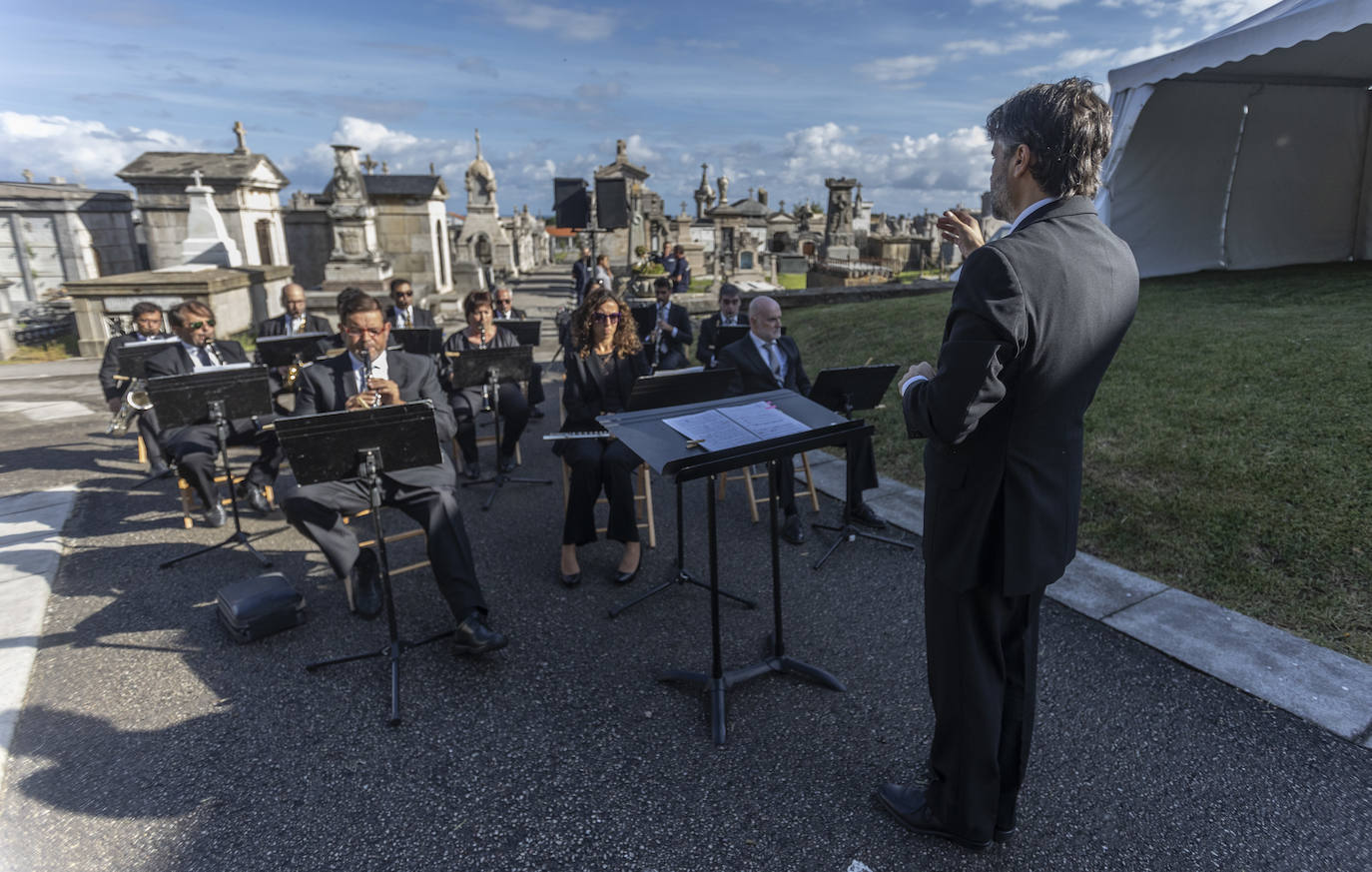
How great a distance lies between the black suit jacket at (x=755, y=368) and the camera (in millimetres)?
5705

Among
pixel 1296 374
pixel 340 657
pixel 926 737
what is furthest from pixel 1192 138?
pixel 340 657

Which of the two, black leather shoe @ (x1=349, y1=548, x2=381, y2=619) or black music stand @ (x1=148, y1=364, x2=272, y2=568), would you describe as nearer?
black leather shoe @ (x1=349, y1=548, x2=381, y2=619)

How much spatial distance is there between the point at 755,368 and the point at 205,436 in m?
4.68

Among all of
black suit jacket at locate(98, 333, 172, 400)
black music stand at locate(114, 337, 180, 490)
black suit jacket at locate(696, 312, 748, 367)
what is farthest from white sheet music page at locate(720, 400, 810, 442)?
black suit jacket at locate(98, 333, 172, 400)

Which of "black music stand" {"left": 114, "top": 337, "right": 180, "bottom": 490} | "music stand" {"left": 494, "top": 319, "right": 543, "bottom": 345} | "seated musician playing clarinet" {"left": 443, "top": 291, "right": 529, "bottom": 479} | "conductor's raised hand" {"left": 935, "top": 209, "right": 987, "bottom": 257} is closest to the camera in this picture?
"conductor's raised hand" {"left": 935, "top": 209, "right": 987, "bottom": 257}

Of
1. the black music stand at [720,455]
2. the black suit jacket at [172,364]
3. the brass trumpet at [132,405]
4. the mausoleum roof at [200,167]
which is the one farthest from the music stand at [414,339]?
the mausoleum roof at [200,167]

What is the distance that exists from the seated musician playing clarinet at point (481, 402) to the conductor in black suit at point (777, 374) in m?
2.61

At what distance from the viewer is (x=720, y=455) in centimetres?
281

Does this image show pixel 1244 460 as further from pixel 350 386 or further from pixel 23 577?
pixel 23 577

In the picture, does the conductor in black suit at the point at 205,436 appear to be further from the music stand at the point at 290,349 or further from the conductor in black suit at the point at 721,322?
the conductor in black suit at the point at 721,322

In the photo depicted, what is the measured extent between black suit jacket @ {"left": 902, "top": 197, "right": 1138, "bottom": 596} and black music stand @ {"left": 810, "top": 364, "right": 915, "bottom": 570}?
254cm

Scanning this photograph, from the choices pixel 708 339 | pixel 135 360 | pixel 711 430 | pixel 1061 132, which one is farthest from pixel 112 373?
pixel 1061 132

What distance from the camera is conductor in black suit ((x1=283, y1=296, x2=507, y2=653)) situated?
4.02m

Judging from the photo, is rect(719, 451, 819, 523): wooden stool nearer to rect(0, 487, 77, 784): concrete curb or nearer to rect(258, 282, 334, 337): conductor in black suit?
rect(0, 487, 77, 784): concrete curb
